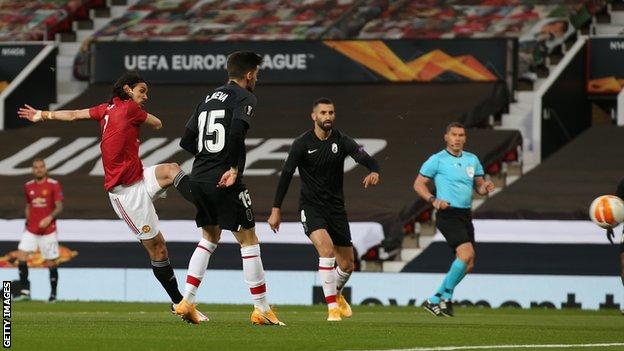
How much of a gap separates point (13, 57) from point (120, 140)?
19.3 metres

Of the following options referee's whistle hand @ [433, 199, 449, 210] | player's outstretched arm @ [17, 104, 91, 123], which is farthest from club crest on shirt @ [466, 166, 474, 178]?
player's outstretched arm @ [17, 104, 91, 123]

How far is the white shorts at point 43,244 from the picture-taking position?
79.5 ft

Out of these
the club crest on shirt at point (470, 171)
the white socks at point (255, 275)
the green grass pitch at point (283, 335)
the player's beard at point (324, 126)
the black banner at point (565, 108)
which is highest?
the black banner at point (565, 108)

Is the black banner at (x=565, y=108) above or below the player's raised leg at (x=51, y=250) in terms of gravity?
above

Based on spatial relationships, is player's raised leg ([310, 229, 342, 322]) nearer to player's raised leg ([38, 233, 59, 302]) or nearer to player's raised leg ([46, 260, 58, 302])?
player's raised leg ([46, 260, 58, 302])

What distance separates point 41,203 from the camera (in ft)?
79.8

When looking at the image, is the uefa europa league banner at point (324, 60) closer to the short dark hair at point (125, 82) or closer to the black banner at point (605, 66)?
the black banner at point (605, 66)

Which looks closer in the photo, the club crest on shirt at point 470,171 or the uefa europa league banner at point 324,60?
the club crest on shirt at point 470,171

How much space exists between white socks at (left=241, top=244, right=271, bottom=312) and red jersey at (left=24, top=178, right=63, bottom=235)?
1121 cm

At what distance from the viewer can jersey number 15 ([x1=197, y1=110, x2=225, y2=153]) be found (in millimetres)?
13273

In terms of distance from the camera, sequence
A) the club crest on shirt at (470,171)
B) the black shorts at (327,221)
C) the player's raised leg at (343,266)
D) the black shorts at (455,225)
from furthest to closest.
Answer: the club crest on shirt at (470,171), the black shorts at (455,225), the player's raised leg at (343,266), the black shorts at (327,221)

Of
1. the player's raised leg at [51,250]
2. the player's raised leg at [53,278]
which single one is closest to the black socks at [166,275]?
the player's raised leg at [53,278]

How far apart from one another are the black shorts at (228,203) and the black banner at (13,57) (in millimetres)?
20074

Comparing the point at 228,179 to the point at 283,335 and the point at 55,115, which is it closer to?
the point at 283,335
